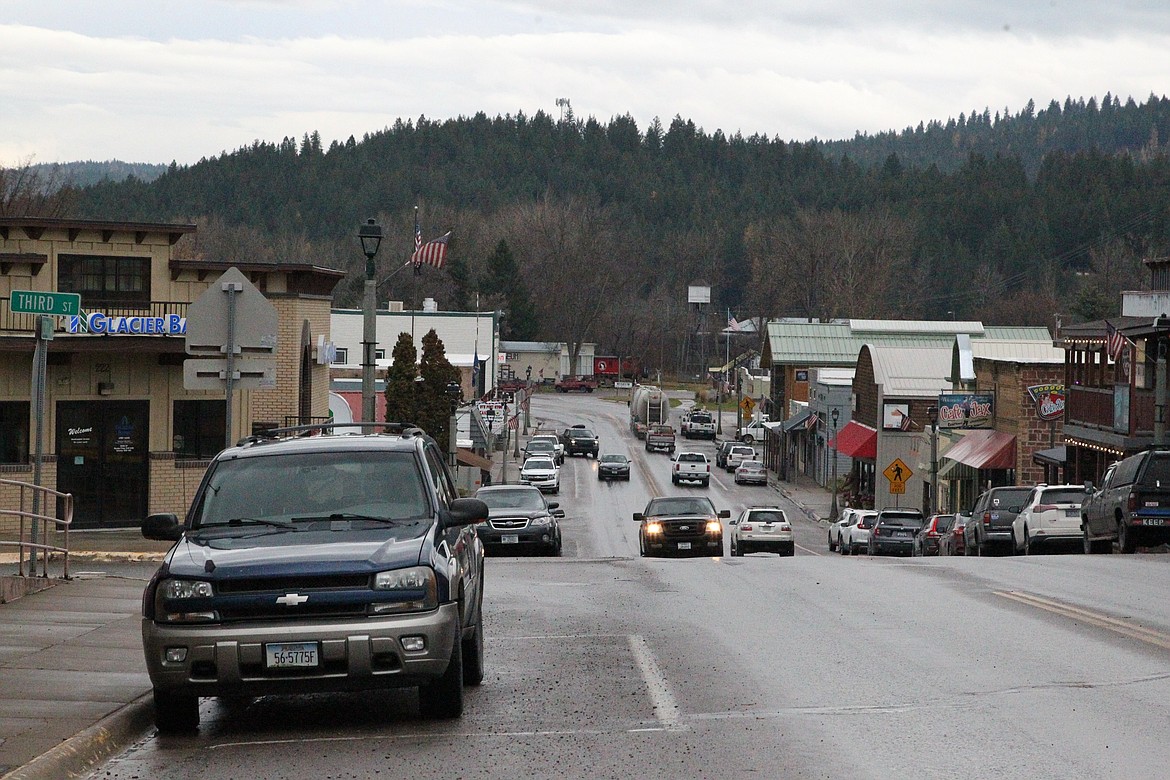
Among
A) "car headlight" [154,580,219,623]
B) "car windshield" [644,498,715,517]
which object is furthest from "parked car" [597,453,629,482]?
"car headlight" [154,580,219,623]

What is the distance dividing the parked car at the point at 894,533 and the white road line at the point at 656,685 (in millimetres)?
23762

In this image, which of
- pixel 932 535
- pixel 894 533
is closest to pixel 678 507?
pixel 932 535

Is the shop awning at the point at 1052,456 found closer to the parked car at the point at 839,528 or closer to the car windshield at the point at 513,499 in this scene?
the parked car at the point at 839,528

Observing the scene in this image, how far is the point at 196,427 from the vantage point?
110 ft

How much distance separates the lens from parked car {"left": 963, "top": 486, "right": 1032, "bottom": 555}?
95.8 ft

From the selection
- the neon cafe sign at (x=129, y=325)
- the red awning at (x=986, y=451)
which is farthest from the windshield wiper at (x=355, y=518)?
the red awning at (x=986, y=451)

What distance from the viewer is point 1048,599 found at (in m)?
15.7

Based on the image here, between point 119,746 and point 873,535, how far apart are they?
29.0 meters

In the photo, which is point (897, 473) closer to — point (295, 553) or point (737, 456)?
point (737, 456)

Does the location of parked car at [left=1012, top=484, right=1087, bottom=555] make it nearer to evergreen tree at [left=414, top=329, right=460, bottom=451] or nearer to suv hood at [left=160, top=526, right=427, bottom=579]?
suv hood at [left=160, top=526, right=427, bottom=579]

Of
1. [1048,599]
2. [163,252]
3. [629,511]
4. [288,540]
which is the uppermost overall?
[163,252]

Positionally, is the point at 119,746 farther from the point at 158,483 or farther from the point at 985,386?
the point at 985,386

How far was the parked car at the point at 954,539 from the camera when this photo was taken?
1259 inches

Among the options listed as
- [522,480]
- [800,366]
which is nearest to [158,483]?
[522,480]
